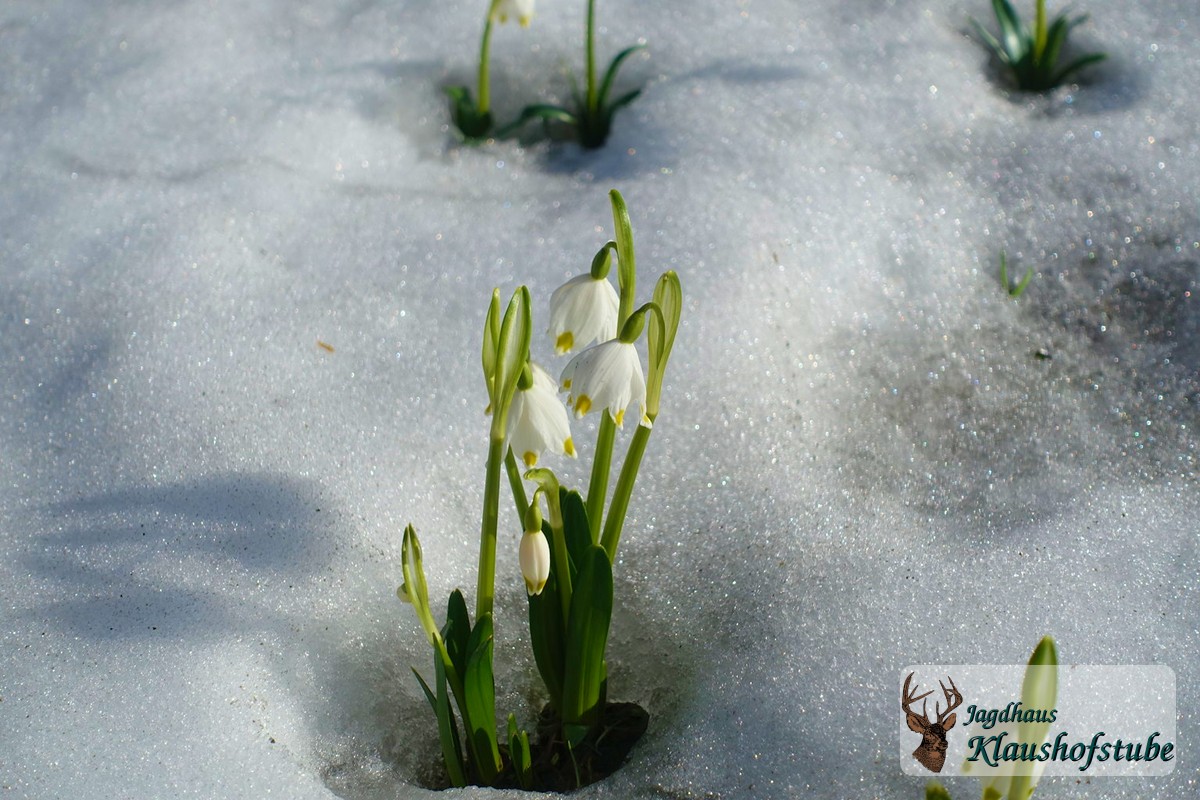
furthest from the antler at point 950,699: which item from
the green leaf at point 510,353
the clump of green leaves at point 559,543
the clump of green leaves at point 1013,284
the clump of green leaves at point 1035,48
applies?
the clump of green leaves at point 1035,48

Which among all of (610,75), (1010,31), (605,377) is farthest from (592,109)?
(605,377)

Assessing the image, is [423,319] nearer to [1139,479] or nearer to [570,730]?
[570,730]

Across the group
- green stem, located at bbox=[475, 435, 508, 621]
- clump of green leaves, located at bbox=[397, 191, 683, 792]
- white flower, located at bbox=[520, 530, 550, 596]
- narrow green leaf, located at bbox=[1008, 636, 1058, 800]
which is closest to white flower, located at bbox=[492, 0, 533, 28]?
clump of green leaves, located at bbox=[397, 191, 683, 792]

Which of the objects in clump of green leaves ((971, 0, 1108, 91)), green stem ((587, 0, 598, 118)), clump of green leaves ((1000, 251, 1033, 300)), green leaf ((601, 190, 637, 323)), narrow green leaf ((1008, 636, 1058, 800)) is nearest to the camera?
narrow green leaf ((1008, 636, 1058, 800))

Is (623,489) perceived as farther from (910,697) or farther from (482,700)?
(910,697)

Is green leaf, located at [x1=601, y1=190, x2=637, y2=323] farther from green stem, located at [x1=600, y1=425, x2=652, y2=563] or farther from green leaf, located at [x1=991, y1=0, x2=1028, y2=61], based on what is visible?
green leaf, located at [x1=991, y1=0, x2=1028, y2=61]
